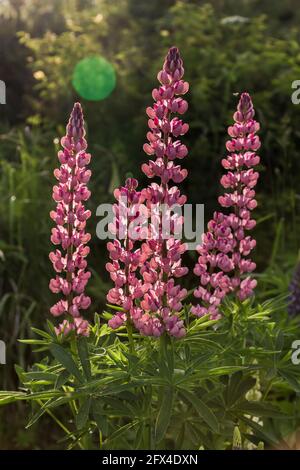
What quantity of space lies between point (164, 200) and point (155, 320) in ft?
1.41

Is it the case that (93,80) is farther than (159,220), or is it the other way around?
(93,80)

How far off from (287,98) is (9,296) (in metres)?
3.24

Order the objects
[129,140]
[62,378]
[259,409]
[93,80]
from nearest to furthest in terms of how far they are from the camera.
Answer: [62,378], [259,409], [129,140], [93,80]

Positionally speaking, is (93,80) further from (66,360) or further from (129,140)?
(66,360)

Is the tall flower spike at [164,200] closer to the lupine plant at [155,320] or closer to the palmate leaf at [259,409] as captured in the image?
the lupine plant at [155,320]

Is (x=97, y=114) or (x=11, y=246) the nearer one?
(x=11, y=246)

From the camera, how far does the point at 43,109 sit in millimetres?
7656

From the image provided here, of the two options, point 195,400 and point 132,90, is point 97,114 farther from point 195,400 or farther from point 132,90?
point 195,400

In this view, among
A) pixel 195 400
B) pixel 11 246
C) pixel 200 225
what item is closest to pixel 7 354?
pixel 11 246

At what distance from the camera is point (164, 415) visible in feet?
8.49

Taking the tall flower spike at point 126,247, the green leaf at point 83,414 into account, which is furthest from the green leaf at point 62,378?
the tall flower spike at point 126,247

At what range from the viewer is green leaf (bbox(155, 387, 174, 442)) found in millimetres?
2576

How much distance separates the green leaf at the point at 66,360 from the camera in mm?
2629

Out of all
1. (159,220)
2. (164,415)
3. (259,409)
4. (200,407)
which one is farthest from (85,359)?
(259,409)
